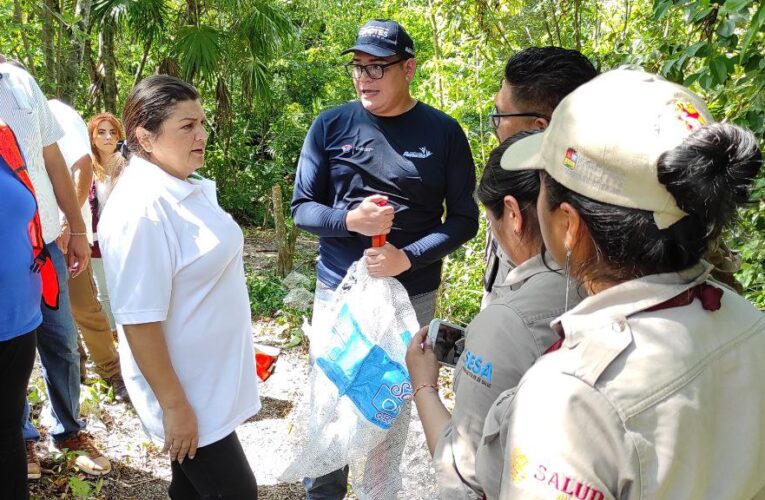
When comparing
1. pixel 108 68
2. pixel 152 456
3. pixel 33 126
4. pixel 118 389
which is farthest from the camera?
pixel 108 68

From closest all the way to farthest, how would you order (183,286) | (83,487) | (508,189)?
(508,189)
(183,286)
(83,487)

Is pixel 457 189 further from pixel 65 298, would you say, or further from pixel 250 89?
pixel 250 89

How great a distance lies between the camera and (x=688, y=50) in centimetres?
195

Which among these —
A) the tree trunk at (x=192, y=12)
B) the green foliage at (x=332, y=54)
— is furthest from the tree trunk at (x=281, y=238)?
the tree trunk at (x=192, y=12)

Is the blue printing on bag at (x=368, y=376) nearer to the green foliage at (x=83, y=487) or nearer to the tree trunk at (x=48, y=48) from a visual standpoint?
the green foliage at (x=83, y=487)

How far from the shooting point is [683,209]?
93 centimetres

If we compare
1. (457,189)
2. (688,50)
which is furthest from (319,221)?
(688,50)

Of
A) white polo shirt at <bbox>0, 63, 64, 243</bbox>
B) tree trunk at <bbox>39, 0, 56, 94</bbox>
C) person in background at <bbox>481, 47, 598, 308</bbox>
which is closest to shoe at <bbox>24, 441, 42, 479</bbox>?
white polo shirt at <bbox>0, 63, 64, 243</bbox>

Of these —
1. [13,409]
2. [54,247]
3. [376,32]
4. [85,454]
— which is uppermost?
[376,32]

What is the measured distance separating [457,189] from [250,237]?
7457 millimetres

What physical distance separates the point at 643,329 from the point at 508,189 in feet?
1.59

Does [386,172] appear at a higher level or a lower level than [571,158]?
lower

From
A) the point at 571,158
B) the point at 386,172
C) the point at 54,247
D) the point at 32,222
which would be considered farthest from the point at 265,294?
the point at 571,158

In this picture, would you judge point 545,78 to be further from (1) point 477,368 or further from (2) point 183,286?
(2) point 183,286
